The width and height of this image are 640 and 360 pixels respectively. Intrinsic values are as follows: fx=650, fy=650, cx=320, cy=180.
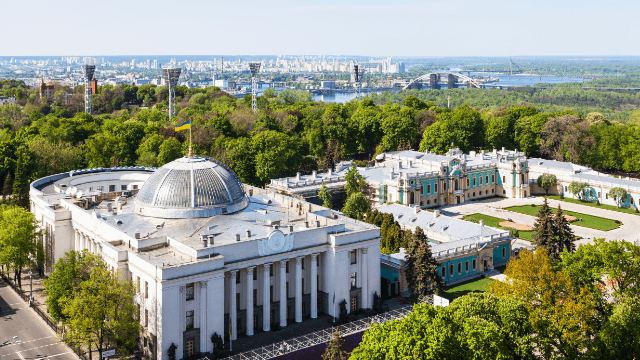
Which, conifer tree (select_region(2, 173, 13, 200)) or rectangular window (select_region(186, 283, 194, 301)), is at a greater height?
conifer tree (select_region(2, 173, 13, 200))

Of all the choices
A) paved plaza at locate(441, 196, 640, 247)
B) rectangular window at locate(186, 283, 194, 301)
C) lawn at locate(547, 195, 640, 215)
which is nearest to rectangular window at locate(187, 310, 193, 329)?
rectangular window at locate(186, 283, 194, 301)

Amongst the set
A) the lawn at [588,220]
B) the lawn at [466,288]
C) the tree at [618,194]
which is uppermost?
the tree at [618,194]

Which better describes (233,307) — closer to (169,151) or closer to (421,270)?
(421,270)

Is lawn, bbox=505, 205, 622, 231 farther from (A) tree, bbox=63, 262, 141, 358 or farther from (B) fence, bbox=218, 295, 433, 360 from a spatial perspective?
(A) tree, bbox=63, 262, 141, 358

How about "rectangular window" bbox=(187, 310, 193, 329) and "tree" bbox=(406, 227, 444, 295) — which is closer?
"rectangular window" bbox=(187, 310, 193, 329)

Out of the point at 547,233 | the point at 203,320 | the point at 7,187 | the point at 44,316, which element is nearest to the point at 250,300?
the point at 203,320

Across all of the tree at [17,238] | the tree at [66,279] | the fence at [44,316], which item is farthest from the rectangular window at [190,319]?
the tree at [17,238]

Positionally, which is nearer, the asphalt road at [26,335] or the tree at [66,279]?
the asphalt road at [26,335]

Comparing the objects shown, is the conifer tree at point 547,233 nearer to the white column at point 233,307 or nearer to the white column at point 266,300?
the white column at point 266,300
